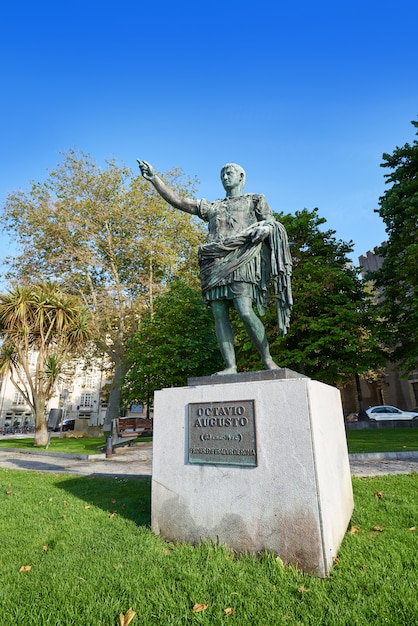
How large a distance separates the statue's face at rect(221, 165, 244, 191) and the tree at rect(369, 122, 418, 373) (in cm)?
1192

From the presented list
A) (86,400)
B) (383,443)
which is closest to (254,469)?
(383,443)

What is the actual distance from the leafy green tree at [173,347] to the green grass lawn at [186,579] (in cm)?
1187

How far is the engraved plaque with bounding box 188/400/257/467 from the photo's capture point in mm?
3225

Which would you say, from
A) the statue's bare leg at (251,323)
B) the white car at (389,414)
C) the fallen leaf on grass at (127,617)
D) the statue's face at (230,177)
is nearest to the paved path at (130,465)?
the statue's bare leg at (251,323)

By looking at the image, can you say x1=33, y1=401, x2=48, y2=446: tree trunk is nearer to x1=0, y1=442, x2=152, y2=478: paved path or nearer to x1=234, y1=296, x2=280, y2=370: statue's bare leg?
x1=0, y1=442, x2=152, y2=478: paved path

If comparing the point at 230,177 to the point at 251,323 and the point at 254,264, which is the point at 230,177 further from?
the point at 251,323

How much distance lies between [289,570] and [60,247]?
914 inches

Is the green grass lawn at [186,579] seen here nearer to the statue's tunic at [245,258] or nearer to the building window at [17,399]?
the statue's tunic at [245,258]

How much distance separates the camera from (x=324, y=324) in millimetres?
16281

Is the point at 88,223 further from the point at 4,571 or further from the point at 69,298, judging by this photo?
the point at 4,571

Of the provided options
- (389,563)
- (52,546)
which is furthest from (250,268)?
(52,546)

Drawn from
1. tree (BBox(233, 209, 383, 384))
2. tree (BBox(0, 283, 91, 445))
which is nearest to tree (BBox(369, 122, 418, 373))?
tree (BBox(233, 209, 383, 384))

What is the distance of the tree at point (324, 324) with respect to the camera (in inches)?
641

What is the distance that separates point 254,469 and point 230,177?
3.31 metres
